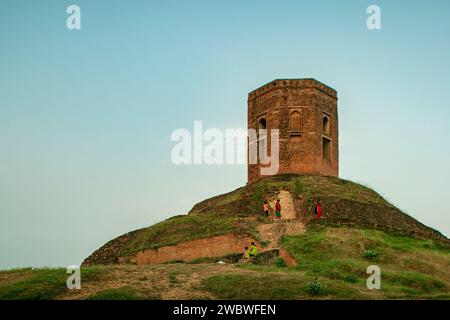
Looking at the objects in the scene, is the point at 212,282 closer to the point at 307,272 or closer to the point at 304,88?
the point at 307,272

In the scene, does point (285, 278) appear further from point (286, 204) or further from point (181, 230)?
point (286, 204)

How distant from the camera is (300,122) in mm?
26047

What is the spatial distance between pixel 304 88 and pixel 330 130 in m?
2.28

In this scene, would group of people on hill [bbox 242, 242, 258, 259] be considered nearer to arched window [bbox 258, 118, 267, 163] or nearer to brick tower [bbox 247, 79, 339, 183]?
brick tower [bbox 247, 79, 339, 183]

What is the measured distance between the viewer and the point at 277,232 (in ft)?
65.9

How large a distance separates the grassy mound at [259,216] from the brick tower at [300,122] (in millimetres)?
850

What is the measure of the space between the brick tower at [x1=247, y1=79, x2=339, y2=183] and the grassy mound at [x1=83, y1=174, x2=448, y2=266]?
2.79ft

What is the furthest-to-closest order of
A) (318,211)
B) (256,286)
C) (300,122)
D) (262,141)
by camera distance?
(262,141), (300,122), (318,211), (256,286)

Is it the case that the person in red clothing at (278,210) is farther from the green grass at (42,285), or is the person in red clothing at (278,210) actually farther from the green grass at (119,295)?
the green grass at (119,295)

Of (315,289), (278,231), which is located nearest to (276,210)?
(278,231)

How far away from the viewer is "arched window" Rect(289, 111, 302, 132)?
25953 millimetres

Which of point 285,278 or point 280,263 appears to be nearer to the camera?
point 285,278

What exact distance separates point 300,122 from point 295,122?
0.22m
